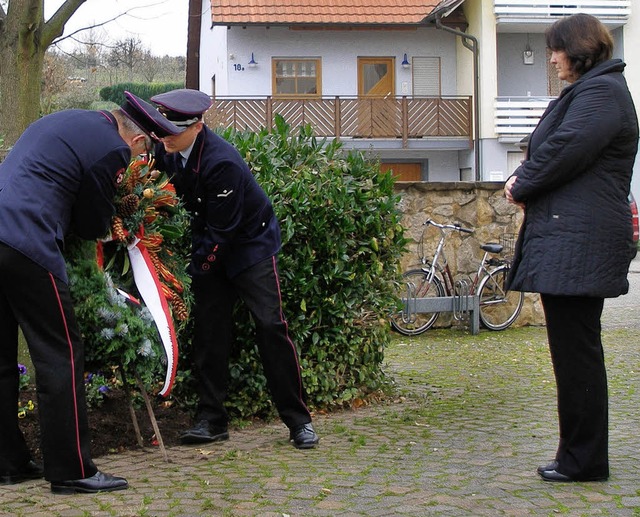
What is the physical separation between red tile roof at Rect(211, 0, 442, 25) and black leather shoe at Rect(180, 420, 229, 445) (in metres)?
26.7

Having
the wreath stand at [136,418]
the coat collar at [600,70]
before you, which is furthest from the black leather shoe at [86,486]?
the coat collar at [600,70]

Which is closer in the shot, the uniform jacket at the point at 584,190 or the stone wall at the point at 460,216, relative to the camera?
the uniform jacket at the point at 584,190

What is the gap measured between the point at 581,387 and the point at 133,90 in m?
46.1

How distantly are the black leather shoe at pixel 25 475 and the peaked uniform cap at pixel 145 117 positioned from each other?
161cm

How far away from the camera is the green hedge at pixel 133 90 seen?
4816 centimetres

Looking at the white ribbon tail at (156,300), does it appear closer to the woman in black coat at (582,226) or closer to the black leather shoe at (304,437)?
the black leather shoe at (304,437)

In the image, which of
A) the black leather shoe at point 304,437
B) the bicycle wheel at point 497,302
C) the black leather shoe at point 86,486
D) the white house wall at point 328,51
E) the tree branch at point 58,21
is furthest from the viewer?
the white house wall at point 328,51

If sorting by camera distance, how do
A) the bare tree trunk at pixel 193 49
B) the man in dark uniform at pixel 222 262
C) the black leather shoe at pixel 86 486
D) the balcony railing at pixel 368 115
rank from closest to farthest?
1. the black leather shoe at pixel 86 486
2. the man in dark uniform at pixel 222 262
3. the balcony railing at pixel 368 115
4. the bare tree trunk at pixel 193 49

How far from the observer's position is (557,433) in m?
5.72

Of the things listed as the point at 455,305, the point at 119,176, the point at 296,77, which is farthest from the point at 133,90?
the point at 119,176

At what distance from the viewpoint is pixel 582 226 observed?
4605mm

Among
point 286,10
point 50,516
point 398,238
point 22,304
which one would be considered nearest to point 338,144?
point 398,238

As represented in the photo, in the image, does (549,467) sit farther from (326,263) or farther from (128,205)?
(128,205)

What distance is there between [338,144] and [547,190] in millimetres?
2017
